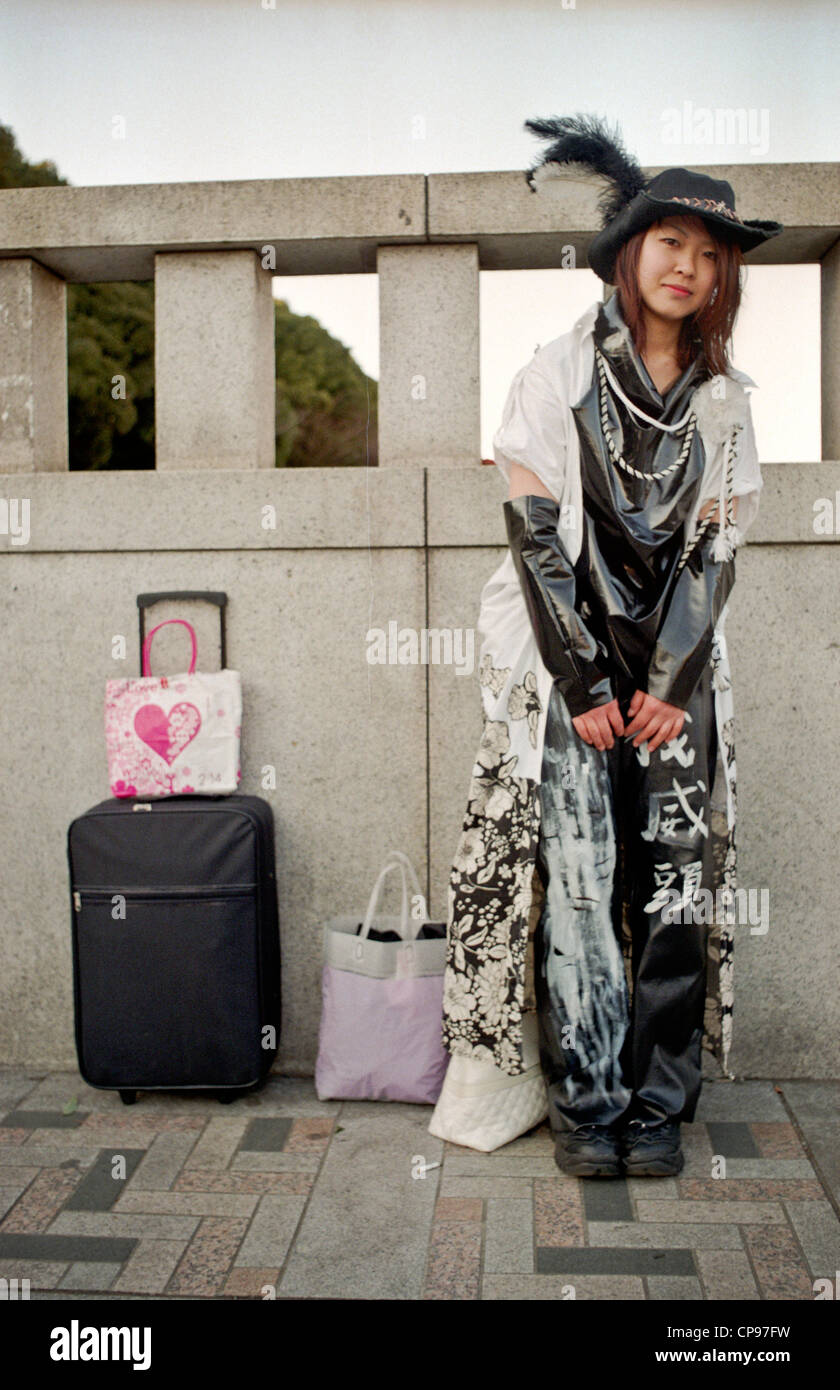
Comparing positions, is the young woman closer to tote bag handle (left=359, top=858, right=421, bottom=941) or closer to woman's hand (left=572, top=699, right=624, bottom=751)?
woman's hand (left=572, top=699, right=624, bottom=751)

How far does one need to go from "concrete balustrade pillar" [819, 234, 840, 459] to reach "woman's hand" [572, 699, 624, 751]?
131 centimetres

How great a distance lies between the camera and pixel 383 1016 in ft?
10.6

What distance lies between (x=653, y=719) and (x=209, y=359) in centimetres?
169

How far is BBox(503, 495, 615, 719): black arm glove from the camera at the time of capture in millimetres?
2750

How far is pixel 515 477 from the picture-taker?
285cm

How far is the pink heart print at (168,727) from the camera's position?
337cm

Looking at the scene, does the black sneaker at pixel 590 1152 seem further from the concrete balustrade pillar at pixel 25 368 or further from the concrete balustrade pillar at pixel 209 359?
the concrete balustrade pillar at pixel 25 368

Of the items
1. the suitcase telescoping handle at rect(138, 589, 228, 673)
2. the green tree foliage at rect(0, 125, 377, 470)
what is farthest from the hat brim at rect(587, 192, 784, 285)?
the green tree foliage at rect(0, 125, 377, 470)

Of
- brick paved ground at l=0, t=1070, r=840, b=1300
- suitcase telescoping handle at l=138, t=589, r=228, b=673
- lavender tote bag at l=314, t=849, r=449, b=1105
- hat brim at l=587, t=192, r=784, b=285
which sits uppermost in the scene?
hat brim at l=587, t=192, r=784, b=285

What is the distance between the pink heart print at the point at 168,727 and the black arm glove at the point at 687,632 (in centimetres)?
128

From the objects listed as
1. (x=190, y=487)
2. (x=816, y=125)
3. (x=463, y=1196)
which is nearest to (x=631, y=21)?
(x=816, y=125)

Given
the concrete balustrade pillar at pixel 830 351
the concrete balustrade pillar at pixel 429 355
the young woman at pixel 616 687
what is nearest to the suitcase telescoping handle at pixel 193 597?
the concrete balustrade pillar at pixel 429 355
